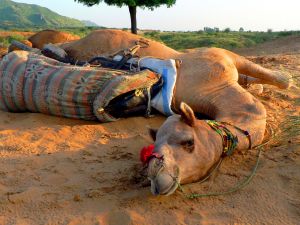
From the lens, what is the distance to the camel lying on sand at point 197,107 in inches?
112

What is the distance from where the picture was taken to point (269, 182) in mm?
3080

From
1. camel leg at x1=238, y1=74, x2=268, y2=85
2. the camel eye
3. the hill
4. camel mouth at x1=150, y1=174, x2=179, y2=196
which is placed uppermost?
the camel eye

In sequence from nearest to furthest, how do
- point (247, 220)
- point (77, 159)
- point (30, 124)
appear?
point (247, 220), point (77, 159), point (30, 124)

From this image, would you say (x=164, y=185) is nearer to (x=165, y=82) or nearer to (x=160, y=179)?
(x=160, y=179)

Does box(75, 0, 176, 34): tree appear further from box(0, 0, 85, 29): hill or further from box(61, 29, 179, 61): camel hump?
Answer: box(0, 0, 85, 29): hill

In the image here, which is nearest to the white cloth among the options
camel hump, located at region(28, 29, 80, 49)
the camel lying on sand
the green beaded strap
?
the camel lying on sand

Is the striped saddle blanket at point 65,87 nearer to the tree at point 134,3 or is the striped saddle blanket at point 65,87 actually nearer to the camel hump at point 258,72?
the camel hump at point 258,72

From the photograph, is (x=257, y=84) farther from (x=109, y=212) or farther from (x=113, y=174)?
(x=109, y=212)

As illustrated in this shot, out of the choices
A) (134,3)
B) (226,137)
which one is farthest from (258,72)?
(134,3)

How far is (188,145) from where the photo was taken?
2.97 metres

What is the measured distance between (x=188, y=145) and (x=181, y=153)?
97mm

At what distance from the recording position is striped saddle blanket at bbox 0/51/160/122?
14.3ft

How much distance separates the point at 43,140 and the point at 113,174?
105 centimetres

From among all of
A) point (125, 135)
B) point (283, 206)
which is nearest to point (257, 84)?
point (125, 135)
